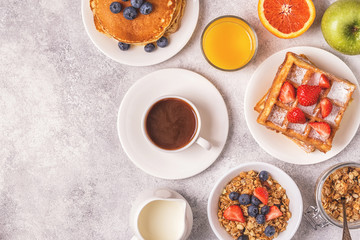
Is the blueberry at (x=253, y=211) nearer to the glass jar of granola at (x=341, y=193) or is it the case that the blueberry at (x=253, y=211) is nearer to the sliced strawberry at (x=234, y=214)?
the sliced strawberry at (x=234, y=214)

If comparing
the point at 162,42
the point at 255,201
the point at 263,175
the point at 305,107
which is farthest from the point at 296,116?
the point at 162,42

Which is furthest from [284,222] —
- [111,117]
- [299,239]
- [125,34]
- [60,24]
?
[60,24]

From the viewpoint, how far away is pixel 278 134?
1.95 metres

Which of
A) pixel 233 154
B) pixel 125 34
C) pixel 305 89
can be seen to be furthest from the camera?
pixel 233 154

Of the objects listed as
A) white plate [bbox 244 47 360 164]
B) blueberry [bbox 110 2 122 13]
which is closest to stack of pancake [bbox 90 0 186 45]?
blueberry [bbox 110 2 122 13]

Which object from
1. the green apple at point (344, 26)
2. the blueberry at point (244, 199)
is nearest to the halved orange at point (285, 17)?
the green apple at point (344, 26)

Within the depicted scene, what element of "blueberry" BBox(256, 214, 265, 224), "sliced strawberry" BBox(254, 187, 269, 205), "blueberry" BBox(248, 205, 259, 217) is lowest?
"blueberry" BBox(256, 214, 265, 224)

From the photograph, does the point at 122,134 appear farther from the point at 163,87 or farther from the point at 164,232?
the point at 164,232

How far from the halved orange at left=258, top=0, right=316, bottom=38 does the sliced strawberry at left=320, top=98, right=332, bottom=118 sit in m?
0.35

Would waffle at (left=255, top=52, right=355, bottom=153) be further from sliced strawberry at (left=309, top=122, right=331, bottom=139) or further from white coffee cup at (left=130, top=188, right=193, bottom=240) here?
white coffee cup at (left=130, top=188, right=193, bottom=240)

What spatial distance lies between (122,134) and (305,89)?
907mm

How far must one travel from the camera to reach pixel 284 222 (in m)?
1.93

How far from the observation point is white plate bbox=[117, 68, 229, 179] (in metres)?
1.94

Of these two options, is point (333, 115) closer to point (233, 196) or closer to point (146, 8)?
point (233, 196)
